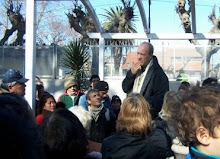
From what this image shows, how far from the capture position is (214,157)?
1.59 meters

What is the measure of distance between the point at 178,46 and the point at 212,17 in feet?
19.7

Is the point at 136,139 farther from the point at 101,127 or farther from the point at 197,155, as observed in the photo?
the point at 101,127

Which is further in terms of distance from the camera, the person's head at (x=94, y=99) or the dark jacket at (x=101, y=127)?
the person's head at (x=94, y=99)

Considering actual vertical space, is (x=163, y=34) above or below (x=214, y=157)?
above

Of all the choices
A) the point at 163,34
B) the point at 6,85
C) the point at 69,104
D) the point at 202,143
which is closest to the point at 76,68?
the point at 163,34

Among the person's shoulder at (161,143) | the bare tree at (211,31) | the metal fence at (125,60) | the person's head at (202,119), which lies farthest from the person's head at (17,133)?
the bare tree at (211,31)

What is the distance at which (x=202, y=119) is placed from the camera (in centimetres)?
157

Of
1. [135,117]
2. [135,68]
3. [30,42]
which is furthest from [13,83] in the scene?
[135,117]

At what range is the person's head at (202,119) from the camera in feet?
5.08

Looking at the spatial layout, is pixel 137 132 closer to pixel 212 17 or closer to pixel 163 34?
pixel 163 34

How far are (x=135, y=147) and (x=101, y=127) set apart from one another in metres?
1.73

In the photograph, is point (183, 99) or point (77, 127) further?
point (77, 127)

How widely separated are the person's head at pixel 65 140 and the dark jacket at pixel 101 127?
2011mm

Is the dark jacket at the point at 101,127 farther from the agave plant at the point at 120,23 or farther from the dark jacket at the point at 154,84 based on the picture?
the agave plant at the point at 120,23
